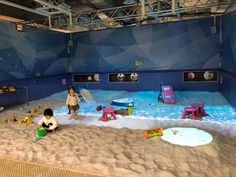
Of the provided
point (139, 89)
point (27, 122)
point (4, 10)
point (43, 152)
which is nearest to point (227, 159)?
point (43, 152)

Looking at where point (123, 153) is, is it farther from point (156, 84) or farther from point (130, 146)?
point (156, 84)

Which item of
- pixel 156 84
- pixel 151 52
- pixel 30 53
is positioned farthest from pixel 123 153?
pixel 30 53

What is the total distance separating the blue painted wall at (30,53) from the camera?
24.7ft

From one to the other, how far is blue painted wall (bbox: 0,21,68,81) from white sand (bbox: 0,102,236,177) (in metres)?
4.25

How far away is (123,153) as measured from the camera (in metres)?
3.24

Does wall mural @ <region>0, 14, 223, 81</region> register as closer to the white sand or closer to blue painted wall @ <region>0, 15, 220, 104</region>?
blue painted wall @ <region>0, 15, 220, 104</region>

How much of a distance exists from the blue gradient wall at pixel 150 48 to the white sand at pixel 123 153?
218 inches

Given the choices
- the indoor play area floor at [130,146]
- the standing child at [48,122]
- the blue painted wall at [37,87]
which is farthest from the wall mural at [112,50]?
the standing child at [48,122]

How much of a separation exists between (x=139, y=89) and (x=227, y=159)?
677 cm

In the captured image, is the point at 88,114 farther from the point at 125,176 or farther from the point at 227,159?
the point at 227,159

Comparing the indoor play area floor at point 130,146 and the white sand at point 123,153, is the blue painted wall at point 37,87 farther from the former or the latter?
the white sand at point 123,153

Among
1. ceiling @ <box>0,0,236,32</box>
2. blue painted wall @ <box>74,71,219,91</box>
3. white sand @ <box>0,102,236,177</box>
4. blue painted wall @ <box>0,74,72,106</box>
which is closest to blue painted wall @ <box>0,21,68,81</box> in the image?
blue painted wall @ <box>0,74,72,106</box>

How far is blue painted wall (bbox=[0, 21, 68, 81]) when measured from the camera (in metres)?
7.52

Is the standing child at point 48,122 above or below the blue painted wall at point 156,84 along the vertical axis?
below
